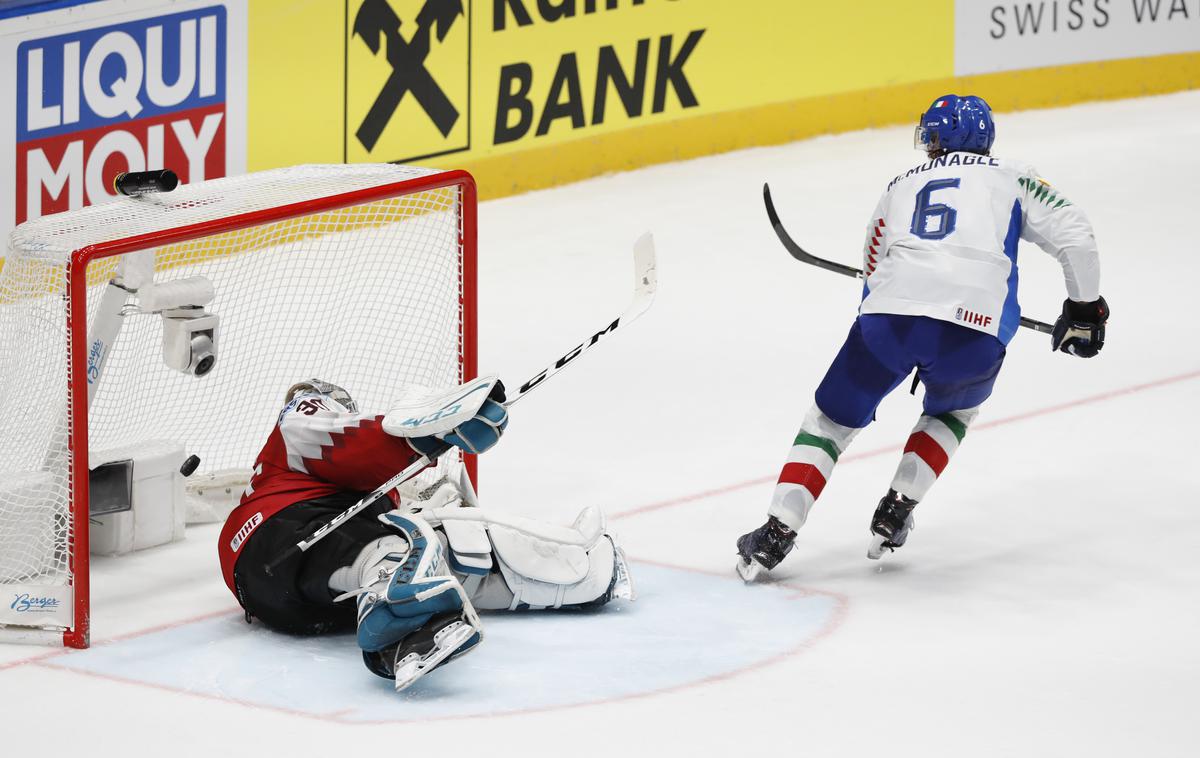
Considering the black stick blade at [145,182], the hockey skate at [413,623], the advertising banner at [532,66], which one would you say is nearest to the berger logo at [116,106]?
the advertising banner at [532,66]

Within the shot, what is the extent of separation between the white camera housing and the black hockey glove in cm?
183

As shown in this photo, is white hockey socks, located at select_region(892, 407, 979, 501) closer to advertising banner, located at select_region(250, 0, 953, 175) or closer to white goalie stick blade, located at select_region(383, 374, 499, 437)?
white goalie stick blade, located at select_region(383, 374, 499, 437)

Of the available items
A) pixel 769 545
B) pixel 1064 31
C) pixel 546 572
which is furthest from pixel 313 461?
pixel 1064 31

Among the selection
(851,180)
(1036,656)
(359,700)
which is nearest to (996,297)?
(1036,656)

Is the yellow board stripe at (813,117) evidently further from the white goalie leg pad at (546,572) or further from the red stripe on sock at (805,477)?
the white goalie leg pad at (546,572)

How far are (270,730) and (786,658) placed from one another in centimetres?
96

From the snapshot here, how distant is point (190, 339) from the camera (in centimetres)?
376

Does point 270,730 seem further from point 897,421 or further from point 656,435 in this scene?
point 897,421

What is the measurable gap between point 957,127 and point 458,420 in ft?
4.45

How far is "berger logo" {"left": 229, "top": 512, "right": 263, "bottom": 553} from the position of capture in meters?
3.38

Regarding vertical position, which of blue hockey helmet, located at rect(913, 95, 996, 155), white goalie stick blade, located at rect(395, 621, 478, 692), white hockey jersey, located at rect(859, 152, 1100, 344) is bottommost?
white goalie stick blade, located at rect(395, 621, 478, 692)

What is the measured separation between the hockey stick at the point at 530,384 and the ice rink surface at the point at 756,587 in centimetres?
21

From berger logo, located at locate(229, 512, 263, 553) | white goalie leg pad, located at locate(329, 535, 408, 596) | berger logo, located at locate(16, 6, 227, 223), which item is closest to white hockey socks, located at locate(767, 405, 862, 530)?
white goalie leg pad, located at locate(329, 535, 408, 596)

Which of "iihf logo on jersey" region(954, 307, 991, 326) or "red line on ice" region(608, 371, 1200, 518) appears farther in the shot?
"red line on ice" region(608, 371, 1200, 518)
